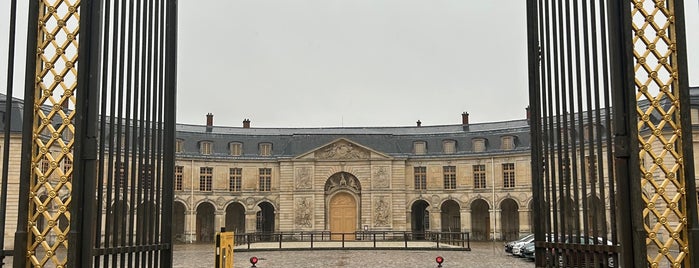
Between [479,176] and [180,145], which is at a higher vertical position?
[180,145]

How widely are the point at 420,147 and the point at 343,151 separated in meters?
5.24

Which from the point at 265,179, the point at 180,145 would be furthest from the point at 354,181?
the point at 180,145

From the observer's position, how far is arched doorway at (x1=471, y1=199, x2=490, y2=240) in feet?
137

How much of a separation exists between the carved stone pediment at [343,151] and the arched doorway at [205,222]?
320 inches

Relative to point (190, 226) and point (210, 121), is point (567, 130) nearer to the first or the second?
point (190, 226)

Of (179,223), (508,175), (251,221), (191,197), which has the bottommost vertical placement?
(179,223)

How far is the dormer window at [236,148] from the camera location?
4319 cm

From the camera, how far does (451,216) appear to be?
43438mm

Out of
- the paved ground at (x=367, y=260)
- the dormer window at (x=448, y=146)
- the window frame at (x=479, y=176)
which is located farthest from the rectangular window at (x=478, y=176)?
the paved ground at (x=367, y=260)

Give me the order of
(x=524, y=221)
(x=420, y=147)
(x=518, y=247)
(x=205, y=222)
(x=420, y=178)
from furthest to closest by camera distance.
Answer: (x=420, y=147) → (x=205, y=222) → (x=420, y=178) → (x=524, y=221) → (x=518, y=247)

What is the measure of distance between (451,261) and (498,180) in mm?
19168

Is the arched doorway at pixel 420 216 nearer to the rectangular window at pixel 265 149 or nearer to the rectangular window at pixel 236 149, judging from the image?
the rectangular window at pixel 265 149

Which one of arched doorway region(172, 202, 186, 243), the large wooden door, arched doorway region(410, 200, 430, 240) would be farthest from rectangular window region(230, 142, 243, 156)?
arched doorway region(410, 200, 430, 240)

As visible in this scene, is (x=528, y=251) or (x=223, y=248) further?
(x=528, y=251)
